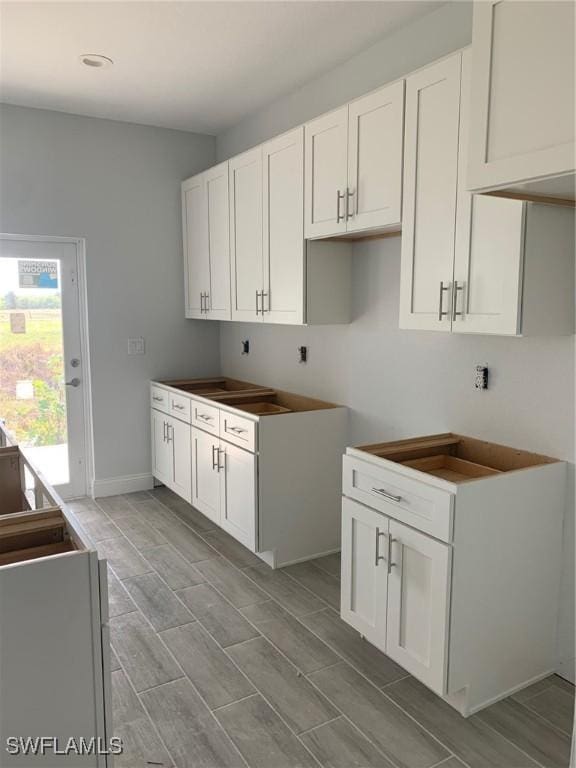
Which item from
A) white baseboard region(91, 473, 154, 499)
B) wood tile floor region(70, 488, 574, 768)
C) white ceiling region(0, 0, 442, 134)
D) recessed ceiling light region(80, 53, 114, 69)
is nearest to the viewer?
wood tile floor region(70, 488, 574, 768)

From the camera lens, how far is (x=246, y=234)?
385 cm

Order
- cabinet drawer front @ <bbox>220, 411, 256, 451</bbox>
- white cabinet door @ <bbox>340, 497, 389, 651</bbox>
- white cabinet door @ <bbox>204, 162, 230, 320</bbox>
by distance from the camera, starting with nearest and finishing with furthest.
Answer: white cabinet door @ <bbox>340, 497, 389, 651</bbox>
cabinet drawer front @ <bbox>220, 411, 256, 451</bbox>
white cabinet door @ <bbox>204, 162, 230, 320</bbox>

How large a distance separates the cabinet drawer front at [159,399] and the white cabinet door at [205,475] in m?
0.52

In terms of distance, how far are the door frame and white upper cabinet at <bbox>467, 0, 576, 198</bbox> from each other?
3351 mm

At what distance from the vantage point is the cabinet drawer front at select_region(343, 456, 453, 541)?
2.16 m

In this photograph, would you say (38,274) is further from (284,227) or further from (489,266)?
(489,266)

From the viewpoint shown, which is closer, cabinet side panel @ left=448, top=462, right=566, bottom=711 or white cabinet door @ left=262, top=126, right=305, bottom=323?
cabinet side panel @ left=448, top=462, right=566, bottom=711

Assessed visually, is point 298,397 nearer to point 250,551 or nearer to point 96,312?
point 250,551

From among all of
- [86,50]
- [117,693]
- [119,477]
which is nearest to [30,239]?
[86,50]

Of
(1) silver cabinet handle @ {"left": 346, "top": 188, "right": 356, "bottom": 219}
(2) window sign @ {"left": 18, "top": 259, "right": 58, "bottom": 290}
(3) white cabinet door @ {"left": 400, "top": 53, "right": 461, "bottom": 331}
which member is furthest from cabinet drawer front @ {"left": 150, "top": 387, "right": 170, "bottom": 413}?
(3) white cabinet door @ {"left": 400, "top": 53, "right": 461, "bottom": 331}

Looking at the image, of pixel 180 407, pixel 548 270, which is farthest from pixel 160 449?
pixel 548 270

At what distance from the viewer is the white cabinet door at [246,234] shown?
12.2 feet

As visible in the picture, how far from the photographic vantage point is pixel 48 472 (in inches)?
181

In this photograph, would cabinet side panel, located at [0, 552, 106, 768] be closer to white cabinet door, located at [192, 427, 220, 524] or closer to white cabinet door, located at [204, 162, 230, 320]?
white cabinet door, located at [192, 427, 220, 524]
